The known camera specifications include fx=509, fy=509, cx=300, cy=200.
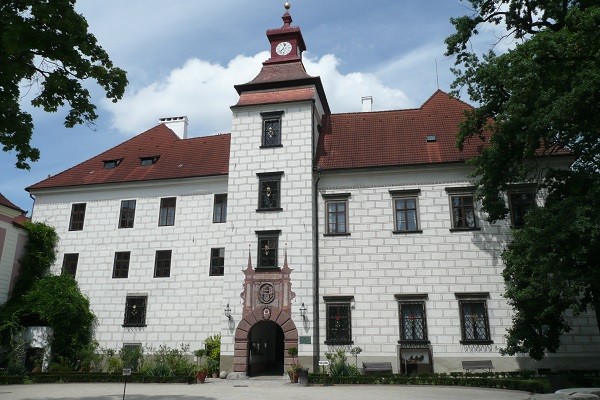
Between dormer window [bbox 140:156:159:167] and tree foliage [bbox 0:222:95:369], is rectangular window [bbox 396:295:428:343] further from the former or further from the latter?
dormer window [bbox 140:156:159:167]

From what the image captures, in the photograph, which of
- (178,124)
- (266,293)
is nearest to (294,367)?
(266,293)

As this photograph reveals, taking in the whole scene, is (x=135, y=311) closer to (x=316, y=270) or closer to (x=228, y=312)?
(x=228, y=312)

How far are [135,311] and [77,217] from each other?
18.7 feet

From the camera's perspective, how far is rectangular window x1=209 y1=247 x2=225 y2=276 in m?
21.6

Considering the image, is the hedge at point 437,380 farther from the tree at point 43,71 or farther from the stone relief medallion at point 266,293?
the tree at point 43,71

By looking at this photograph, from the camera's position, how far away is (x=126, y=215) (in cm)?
2358

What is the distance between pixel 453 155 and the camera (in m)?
20.6

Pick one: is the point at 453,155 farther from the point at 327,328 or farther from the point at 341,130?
the point at 327,328

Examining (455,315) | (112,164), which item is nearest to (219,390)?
(455,315)

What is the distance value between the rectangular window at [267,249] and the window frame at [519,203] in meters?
8.99

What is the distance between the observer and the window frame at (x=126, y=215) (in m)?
23.4

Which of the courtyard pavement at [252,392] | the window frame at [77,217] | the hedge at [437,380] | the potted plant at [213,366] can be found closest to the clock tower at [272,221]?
the potted plant at [213,366]

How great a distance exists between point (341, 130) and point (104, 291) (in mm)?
12902

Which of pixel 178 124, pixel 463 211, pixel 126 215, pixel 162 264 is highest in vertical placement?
pixel 178 124
